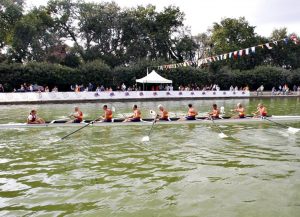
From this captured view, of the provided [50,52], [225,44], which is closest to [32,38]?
[50,52]

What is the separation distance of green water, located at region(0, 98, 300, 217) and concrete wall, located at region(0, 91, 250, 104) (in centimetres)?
1898

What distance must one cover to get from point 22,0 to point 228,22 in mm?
34205

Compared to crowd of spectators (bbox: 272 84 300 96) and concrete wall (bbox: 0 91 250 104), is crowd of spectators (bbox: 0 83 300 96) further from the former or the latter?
concrete wall (bbox: 0 91 250 104)

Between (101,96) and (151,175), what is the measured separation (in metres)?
27.9

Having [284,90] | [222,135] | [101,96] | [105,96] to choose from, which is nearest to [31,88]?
[101,96]

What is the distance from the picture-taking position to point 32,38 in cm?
4947

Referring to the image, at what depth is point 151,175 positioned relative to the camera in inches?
401

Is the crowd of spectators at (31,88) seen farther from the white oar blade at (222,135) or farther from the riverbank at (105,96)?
the white oar blade at (222,135)

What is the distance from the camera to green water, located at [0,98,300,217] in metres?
7.89

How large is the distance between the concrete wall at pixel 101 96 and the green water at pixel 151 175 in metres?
19.0

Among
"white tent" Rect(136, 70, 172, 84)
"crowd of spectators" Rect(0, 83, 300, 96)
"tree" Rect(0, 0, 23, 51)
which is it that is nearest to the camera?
"crowd of spectators" Rect(0, 83, 300, 96)

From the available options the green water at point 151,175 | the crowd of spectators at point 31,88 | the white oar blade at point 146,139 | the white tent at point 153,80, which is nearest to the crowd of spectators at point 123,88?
the crowd of spectators at point 31,88

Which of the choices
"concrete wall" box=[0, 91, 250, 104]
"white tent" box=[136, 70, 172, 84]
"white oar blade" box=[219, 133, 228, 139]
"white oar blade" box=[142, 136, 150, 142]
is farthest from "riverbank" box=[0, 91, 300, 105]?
"white oar blade" box=[219, 133, 228, 139]

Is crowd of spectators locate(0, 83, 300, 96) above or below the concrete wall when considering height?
above
